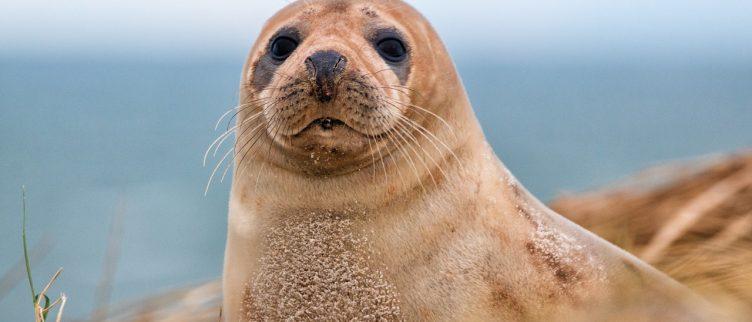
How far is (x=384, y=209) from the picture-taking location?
2.73 metres

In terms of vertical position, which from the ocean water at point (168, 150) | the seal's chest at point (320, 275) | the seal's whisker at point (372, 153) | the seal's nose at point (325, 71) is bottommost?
the seal's chest at point (320, 275)

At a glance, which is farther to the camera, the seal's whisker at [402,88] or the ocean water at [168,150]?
the ocean water at [168,150]

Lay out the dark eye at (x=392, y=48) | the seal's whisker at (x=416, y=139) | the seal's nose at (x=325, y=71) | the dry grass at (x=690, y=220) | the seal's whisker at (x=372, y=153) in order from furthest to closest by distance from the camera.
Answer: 1. the dry grass at (x=690, y=220)
2. the dark eye at (x=392, y=48)
3. the seal's whisker at (x=416, y=139)
4. the seal's whisker at (x=372, y=153)
5. the seal's nose at (x=325, y=71)

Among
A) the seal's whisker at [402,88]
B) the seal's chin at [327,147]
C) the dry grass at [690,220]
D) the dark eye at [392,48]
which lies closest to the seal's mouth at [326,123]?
the seal's chin at [327,147]

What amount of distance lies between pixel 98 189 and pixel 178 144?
27.1 meters

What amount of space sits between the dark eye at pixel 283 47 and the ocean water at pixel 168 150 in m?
0.71

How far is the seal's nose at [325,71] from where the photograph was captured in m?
2.59

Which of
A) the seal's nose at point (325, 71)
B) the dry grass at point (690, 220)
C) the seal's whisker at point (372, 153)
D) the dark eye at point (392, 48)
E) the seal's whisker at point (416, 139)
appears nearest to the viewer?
the seal's nose at point (325, 71)

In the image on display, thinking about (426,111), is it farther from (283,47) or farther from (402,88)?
(283,47)

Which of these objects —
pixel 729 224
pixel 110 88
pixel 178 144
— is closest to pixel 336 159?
pixel 729 224

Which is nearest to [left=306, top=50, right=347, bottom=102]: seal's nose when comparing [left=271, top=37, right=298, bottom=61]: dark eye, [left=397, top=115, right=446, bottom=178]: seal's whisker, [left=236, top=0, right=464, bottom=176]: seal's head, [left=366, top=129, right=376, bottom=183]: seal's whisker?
[left=236, top=0, right=464, bottom=176]: seal's head

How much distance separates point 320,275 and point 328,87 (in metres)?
0.61

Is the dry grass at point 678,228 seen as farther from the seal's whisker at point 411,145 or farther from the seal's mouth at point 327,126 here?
the seal's mouth at point 327,126

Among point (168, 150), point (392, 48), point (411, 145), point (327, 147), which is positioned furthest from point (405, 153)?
point (168, 150)
